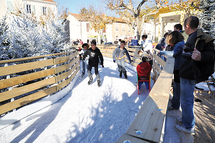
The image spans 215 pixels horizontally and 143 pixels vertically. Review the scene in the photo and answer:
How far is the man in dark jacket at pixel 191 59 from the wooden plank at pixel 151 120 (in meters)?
0.82

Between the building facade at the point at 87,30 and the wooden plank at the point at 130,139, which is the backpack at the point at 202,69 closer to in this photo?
the wooden plank at the point at 130,139

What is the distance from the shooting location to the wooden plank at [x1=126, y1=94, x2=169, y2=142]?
3.88 ft

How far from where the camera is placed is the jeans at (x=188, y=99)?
2523 mm

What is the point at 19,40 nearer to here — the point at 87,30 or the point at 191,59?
the point at 191,59

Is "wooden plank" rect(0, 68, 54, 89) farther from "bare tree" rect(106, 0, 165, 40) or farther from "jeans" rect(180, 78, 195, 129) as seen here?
"bare tree" rect(106, 0, 165, 40)

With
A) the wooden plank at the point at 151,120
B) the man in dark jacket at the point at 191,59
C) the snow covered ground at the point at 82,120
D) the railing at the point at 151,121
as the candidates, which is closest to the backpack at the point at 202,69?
the man in dark jacket at the point at 191,59

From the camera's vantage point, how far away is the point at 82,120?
4.00 metres

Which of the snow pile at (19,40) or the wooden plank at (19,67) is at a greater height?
the snow pile at (19,40)

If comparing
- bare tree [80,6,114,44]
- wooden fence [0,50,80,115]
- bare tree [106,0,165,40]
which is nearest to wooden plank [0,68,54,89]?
wooden fence [0,50,80,115]

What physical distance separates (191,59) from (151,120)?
4.66 ft

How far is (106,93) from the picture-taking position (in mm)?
5953

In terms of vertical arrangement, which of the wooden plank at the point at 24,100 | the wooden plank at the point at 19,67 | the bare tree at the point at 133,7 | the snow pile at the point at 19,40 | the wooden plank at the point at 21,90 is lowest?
the wooden plank at the point at 24,100

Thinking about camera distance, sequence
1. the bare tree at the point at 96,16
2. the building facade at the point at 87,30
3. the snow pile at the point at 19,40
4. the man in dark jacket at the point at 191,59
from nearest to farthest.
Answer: the man in dark jacket at the point at 191,59 → the snow pile at the point at 19,40 → the bare tree at the point at 96,16 → the building facade at the point at 87,30

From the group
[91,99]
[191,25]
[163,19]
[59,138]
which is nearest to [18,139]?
[59,138]
